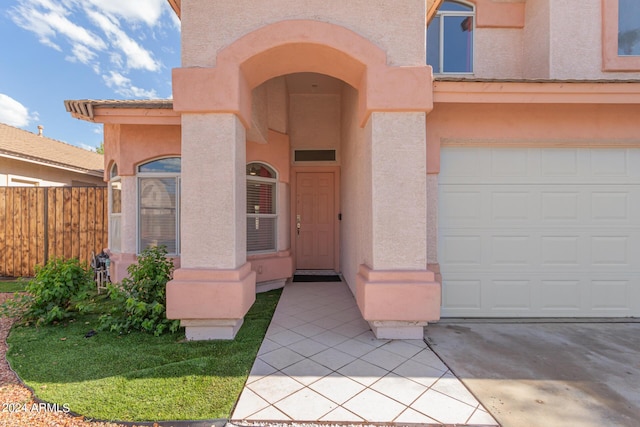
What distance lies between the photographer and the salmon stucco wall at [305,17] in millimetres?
3842

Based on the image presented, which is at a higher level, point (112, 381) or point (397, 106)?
point (397, 106)

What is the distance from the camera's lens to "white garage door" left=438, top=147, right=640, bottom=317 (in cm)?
457

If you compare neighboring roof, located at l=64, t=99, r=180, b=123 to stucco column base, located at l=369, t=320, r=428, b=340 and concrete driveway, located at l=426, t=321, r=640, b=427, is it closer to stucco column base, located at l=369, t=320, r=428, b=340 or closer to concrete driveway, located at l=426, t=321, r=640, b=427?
stucco column base, located at l=369, t=320, r=428, b=340

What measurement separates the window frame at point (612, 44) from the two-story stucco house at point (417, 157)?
0.02m

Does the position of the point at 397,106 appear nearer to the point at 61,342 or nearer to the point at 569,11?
the point at 569,11

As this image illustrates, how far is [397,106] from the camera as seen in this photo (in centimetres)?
378

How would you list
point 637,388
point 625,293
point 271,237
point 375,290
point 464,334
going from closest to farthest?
point 637,388, point 375,290, point 464,334, point 625,293, point 271,237

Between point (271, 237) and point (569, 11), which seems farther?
point (271, 237)

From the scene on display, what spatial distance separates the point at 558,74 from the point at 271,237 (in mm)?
6253

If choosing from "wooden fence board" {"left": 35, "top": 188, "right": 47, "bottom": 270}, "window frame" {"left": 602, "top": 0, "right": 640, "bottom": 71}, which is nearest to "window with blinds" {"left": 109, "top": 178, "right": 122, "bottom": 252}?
"wooden fence board" {"left": 35, "top": 188, "right": 47, "bottom": 270}

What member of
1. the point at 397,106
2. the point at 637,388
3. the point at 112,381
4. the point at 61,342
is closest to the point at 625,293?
the point at 637,388

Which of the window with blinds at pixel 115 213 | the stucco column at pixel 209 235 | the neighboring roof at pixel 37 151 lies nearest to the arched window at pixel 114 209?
the window with blinds at pixel 115 213

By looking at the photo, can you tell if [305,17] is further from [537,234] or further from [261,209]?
[537,234]

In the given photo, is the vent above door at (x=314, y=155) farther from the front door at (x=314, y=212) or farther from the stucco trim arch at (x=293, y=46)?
the stucco trim arch at (x=293, y=46)
